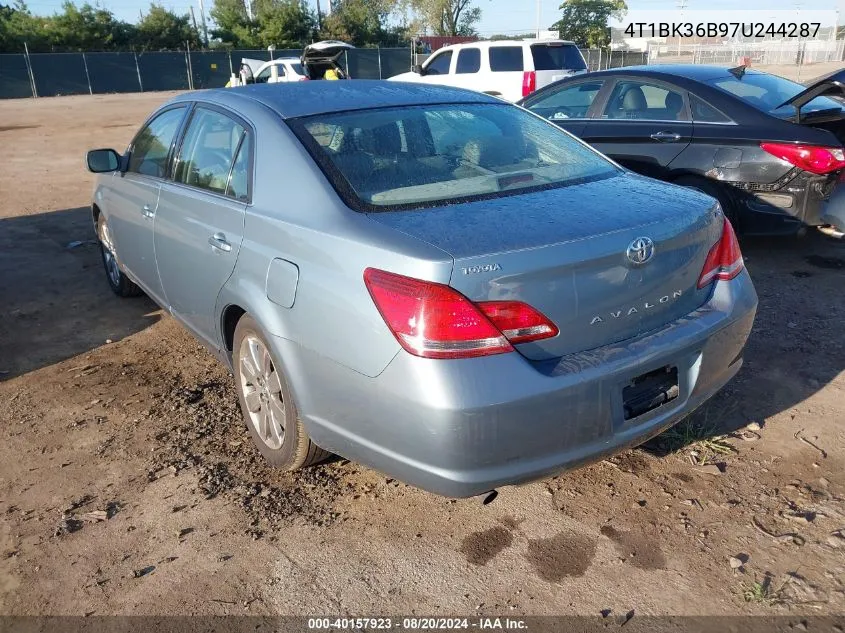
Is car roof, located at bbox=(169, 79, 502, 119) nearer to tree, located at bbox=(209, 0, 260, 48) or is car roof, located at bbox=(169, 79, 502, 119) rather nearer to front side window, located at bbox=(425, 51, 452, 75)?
front side window, located at bbox=(425, 51, 452, 75)

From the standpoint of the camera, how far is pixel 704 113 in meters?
5.77

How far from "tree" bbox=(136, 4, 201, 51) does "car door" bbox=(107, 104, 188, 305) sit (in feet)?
151

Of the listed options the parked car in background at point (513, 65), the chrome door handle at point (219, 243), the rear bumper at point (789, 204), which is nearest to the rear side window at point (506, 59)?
the parked car in background at point (513, 65)

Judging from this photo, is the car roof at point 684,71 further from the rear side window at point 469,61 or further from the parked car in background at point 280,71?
the parked car in background at point 280,71

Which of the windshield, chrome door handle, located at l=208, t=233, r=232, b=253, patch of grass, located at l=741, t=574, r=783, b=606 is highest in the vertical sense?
the windshield

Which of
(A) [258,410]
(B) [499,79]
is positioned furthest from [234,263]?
(B) [499,79]

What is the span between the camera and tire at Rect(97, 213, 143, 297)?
5232mm

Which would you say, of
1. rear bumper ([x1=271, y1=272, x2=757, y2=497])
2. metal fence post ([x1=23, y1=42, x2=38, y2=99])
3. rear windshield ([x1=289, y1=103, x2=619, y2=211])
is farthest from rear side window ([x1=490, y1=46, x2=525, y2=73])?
metal fence post ([x1=23, y1=42, x2=38, y2=99])

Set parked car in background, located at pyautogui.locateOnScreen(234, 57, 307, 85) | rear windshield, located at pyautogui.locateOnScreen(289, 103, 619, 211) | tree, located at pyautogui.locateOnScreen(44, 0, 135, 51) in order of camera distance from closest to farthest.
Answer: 1. rear windshield, located at pyautogui.locateOnScreen(289, 103, 619, 211)
2. parked car in background, located at pyautogui.locateOnScreen(234, 57, 307, 85)
3. tree, located at pyautogui.locateOnScreen(44, 0, 135, 51)

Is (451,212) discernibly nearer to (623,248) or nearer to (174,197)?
(623,248)

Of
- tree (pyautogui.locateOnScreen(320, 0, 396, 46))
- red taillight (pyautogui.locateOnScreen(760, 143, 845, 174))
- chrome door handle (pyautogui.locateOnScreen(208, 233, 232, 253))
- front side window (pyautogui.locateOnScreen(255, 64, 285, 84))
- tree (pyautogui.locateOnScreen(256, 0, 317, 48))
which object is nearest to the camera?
chrome door handle (pyautogui.locateOnScreen(208, 233, 232, 253))

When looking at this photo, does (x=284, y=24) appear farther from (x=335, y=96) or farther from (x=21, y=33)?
(x=335, y=96)

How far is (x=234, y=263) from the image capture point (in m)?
2.99

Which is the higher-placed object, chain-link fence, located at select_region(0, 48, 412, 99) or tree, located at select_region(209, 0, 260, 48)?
tree, located at select_region(209, 0, 260, 48)
